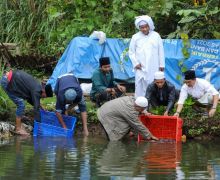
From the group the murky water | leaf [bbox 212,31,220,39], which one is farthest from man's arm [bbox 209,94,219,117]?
leaf [bbox 212,31,220,39]

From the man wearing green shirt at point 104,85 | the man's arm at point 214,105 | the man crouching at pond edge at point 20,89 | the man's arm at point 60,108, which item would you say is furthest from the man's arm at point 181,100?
the man crouching at pond edge at point 20,89

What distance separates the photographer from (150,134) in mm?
14773

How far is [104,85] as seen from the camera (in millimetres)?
16312

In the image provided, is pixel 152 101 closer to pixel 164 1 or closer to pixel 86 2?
pixel 164 1

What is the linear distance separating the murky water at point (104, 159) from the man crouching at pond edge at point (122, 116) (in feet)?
0.73

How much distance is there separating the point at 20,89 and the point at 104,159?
3.56 m

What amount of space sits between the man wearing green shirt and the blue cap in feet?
3.86

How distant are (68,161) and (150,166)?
137cm

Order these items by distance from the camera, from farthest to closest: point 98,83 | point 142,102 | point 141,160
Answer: point 98,83 < point 142,102 < point 141,160

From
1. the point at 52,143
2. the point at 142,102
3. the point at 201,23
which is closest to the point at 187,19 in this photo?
the point at 201,23

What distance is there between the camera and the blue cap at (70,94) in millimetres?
15055

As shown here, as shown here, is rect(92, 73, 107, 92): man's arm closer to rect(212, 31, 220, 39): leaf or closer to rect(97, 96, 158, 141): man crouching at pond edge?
rect(97, 96, 158, 141): man crouching at pond edge

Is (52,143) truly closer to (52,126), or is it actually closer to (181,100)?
(52,126)

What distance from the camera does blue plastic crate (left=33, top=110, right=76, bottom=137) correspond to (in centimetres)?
1550
